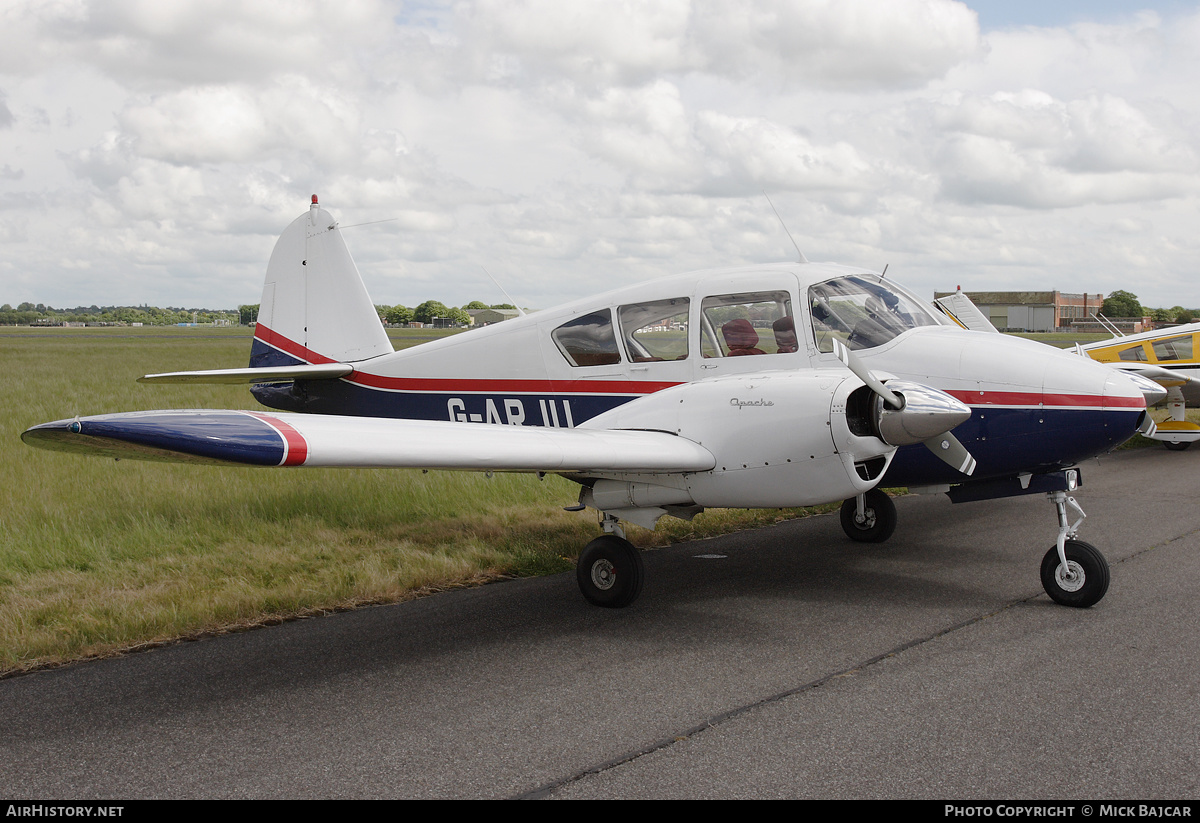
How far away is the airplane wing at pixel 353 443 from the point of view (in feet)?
14.0

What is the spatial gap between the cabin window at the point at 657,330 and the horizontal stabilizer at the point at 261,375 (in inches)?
142

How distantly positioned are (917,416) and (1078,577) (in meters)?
1.83

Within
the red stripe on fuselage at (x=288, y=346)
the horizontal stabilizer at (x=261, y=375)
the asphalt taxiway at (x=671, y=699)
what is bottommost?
the asphalt taxiway at (x=671, y=699)

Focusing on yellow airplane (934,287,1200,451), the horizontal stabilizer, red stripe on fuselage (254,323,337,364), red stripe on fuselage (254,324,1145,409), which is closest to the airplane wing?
red stripe on fuselage (254,324,1145,409)

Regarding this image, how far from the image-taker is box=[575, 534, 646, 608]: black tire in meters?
6.28

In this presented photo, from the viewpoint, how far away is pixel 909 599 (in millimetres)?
6445

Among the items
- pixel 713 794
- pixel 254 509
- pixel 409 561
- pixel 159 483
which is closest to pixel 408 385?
pixel 409 561

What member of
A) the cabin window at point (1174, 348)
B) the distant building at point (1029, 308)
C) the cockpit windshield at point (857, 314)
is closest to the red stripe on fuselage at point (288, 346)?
the cockpit windshield at point (857, 314)

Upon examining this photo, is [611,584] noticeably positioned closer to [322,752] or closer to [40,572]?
[322,752]

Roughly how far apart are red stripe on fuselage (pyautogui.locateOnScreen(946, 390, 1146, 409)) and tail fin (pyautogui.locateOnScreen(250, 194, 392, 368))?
651 cm

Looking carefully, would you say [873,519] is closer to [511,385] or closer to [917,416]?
[917,416]

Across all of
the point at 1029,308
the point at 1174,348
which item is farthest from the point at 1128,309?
the point at 1174,348

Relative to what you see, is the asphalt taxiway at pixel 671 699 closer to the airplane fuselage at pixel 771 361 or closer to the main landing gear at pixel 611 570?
the main landing gear at pixel 611 570
